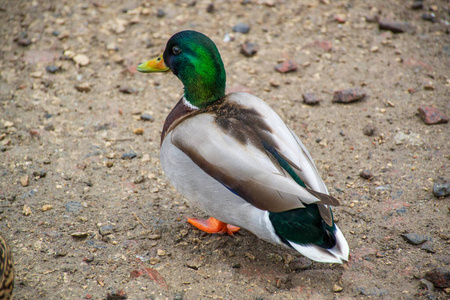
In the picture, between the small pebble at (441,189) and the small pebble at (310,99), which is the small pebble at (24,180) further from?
the small pebble at (441,189)

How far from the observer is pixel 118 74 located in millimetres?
4652

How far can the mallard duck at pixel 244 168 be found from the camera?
8.28 feet

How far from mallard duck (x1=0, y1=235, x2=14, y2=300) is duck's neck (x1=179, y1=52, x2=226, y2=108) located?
1493 mm

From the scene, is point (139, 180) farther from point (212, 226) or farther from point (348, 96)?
point (348, 96)

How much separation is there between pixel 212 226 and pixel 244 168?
0.81 m

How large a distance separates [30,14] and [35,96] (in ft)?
4.67

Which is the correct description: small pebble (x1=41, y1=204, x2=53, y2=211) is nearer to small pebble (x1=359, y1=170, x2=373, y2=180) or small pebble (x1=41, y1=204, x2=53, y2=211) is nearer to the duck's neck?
the duck's neck

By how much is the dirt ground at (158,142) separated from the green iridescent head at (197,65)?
0.89 metres

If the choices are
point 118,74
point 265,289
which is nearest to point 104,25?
point 118,74

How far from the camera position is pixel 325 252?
2596 mm

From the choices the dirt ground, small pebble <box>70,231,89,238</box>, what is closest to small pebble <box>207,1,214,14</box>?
the dirt ground

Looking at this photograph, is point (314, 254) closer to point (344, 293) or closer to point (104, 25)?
point (344, 293)

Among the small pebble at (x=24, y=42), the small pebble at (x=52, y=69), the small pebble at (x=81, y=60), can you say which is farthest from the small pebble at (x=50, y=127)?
the small pebble at (x=24, y=42)

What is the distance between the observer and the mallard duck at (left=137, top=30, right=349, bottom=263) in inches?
99.3
